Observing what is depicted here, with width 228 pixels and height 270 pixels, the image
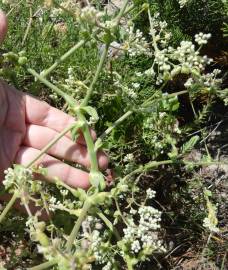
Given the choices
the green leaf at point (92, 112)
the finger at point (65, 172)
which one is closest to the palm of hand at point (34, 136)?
the finger at point (65, 172)

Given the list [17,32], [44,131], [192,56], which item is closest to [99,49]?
[17,32]

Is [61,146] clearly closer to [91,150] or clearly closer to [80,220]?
[91,150]

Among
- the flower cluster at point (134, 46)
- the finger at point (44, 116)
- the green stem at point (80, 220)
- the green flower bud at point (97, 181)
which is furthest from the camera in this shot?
the finger at point (44, 116)

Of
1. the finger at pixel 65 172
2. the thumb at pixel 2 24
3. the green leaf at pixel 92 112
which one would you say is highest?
the thumb at pixel 2 24

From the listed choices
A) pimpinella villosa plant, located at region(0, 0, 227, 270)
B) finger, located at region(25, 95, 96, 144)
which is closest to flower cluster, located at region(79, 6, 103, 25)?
pimpinella villosa plant, located at region(0, 0, 227, 270)

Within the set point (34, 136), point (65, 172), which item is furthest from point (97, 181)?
point (34, 136)

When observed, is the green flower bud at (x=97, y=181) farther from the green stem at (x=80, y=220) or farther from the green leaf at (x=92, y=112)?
the green leaf at (x=92, y=112)

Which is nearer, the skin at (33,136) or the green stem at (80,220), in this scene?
the green stem at (80,220)

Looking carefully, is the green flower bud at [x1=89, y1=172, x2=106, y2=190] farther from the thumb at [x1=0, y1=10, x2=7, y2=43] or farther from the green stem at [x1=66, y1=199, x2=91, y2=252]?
the thumb at [x1=0, y1=10, x2=7, y2=43]
